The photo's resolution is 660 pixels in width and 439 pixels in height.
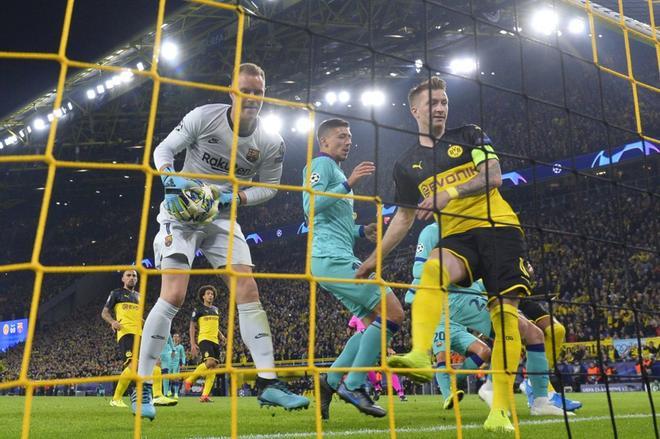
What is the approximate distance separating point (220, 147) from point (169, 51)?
53.6 feet

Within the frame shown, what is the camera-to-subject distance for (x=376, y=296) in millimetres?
4402

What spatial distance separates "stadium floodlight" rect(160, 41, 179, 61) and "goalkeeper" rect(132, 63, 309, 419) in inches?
624

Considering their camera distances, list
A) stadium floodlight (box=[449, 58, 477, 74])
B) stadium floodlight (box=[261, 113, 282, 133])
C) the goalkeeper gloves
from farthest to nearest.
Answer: stadium floodlight (box=[261, 113, 282, 133])
stadium floodlight (box=[449, 58, 477, 74])
the goalkeeper gloves

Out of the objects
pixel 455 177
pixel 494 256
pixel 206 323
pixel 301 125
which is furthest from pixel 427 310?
pixel 301 125

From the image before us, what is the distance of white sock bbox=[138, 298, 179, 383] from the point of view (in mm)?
3863

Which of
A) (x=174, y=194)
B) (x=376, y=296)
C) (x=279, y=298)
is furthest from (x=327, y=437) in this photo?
(x=279, y=298)

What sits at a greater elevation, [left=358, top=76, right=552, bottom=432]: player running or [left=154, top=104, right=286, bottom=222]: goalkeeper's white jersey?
[left=154, top=104, right=286, bottom=222]: goalkeeper's white jersey

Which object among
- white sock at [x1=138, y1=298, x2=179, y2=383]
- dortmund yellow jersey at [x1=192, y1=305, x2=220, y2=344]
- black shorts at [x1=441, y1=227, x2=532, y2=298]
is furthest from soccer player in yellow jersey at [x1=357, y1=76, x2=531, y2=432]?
dortmund yellow jersey at [x1=192, y1=305, x2=220, y2=344]

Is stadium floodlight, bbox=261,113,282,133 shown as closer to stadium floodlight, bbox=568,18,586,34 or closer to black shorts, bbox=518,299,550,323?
stadium floodlight, bbox=568,18,586,34

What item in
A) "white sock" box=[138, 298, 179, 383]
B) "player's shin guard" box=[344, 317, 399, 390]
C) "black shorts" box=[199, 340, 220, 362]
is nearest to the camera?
"white sock" box=[138, 298, 179, 383]

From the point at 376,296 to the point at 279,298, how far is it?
62.3 feet

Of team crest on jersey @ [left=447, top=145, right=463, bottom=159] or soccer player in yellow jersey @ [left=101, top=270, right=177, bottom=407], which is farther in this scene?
soccer player in yellow jersey @ [left=101, top=270, right=177, bottom=407]

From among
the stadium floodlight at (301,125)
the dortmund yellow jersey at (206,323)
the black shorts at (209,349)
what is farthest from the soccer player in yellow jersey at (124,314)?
the stadium floodlight at (301,125)

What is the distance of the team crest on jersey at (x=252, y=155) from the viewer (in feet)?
13.6
